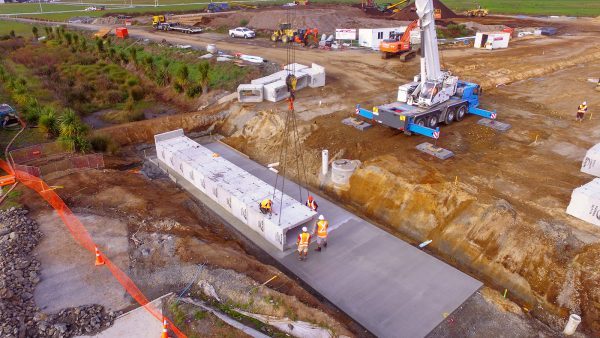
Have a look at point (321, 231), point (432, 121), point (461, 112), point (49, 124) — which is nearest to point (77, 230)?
point (321, 231)

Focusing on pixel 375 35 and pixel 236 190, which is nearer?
pixel 236 190

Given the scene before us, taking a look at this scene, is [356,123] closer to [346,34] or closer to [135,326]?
[135,326]

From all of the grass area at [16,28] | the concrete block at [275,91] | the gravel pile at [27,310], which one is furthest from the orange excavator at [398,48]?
the grass area at [16,28]

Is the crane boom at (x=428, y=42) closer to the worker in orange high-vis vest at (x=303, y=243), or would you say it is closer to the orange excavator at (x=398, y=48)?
the worker in orange high-vis vest at (x=303, y=243)

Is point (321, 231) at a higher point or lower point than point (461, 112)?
lower

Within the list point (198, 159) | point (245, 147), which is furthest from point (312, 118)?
point (198, 159)

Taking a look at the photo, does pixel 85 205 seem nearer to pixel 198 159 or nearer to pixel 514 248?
pixel 198 159
